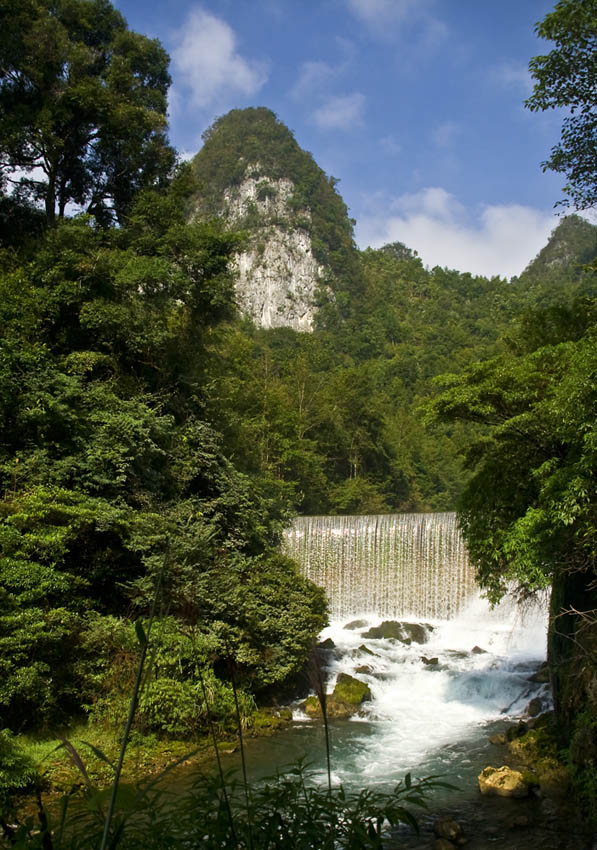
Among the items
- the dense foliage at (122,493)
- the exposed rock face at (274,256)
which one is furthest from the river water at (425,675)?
the exposed rock face at (274,256)

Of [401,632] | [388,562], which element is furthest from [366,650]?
[388,562]

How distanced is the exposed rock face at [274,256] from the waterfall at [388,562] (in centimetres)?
6177

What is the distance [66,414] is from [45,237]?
15.3 feet

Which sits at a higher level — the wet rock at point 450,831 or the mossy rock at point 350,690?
the wet rock at point 450,831

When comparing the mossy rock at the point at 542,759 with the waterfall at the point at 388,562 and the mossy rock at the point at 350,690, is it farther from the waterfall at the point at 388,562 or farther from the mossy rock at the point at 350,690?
the waterfall at the point at 388,562

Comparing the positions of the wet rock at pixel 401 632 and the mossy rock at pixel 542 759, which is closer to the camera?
the mossy rock at pixel 542 759

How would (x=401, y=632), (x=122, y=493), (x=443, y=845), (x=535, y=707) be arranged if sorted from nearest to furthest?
(x=443, y=845), (x=535, y=707), (x=122, y=493), (x=401, y=632)

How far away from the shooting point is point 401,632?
605 inches

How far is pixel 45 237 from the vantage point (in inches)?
488

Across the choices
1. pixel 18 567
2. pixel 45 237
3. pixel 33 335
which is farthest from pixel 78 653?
pixel 45 237

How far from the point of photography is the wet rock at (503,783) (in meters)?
7.08

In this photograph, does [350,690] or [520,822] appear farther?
[350,690]

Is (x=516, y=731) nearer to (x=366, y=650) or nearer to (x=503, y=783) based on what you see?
(x=503, y=783)

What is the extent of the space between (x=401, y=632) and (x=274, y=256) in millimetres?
78759
